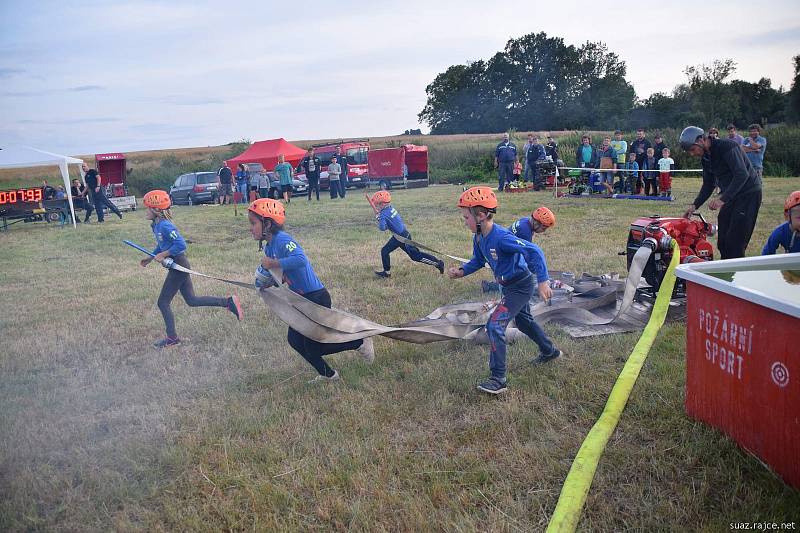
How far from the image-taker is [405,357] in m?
5.88

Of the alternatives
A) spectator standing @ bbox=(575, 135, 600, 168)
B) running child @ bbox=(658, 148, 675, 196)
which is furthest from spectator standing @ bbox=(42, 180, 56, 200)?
running child @ bbox=(658, 148, 675, 196)

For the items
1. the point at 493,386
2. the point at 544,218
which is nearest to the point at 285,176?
the point at 544,218

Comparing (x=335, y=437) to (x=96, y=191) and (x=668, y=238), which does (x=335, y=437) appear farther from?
(x=96, y=191)

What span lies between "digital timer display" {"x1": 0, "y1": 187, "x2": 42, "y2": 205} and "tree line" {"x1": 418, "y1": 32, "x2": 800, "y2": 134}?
44.9 metres

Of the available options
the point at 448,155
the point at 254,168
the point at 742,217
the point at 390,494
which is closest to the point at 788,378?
the point at 390,494

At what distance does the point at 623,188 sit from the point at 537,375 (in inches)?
640

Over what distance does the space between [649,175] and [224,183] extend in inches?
680

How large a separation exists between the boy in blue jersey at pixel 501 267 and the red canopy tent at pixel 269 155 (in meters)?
28.2

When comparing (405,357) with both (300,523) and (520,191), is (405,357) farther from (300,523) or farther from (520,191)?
(520,191)

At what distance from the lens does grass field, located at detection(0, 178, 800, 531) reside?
3443 mm

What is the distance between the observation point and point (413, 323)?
6102 millimetres

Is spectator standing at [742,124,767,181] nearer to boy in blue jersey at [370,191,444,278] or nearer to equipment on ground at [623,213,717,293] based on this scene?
equipment on ground at [623,213,717,293]

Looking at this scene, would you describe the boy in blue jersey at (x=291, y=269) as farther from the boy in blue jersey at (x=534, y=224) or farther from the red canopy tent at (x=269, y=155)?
the red canopy tent at (x=269, y=155)

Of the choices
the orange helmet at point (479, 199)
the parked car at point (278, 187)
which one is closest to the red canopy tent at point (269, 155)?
the parked car at point (278, 187)
